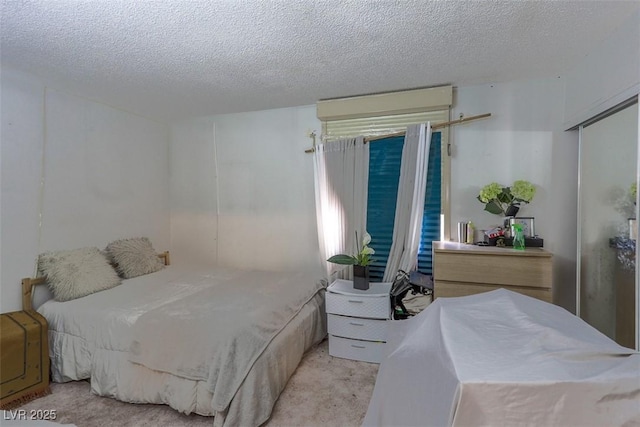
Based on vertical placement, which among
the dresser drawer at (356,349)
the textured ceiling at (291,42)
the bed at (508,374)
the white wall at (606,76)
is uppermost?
the textured ceiling at (291,42)

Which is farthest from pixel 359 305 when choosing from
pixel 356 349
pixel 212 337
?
pixel 212 337

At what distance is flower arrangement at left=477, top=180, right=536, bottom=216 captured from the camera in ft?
7.78

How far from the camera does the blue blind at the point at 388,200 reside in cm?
280

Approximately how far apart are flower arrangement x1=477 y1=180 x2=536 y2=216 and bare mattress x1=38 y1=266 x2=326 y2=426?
5.87 feet

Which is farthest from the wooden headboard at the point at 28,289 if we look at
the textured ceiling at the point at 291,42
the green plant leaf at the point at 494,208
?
the green plant leaf at the point at 494,208

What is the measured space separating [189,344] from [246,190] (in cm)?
208

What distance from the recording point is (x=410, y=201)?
2758 mm

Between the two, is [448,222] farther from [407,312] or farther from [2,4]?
[2,4]

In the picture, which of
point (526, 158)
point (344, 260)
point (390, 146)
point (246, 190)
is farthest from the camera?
point (246, 190)

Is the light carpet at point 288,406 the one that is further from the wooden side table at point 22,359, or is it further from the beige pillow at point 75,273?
the beige pillow at point 75,273

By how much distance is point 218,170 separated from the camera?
3.61m

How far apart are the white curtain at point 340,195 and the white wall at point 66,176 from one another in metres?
2.13

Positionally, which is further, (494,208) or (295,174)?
(295,174)

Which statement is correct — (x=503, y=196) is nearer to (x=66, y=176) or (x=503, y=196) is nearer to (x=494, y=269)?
(x=494, y=269)
